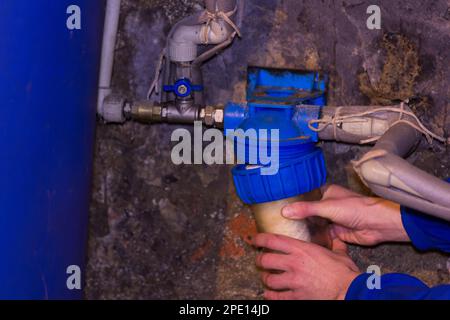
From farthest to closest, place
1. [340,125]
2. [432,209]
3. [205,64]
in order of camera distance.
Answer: [205,64] → [340,125] → [432,209]

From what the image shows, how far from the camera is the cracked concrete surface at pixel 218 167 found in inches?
39.5

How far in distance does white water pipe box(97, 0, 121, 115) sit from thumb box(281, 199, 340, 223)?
335mm

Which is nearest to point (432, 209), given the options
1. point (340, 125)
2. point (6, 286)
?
point (340, 125)

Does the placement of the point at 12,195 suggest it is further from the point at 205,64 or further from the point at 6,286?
the point at 205,64

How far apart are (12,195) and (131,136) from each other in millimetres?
359

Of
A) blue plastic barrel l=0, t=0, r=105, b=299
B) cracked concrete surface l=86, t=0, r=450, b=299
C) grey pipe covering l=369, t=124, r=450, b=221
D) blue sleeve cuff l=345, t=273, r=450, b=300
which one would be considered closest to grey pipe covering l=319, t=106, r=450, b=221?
grey pipe covering l=369, t=124, r=450, b=221

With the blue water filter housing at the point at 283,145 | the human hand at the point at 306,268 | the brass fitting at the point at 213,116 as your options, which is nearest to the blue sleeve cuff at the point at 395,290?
the human hand at the point at 306,268

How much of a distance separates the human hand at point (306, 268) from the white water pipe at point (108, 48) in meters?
0.33

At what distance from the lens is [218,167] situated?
1.11m

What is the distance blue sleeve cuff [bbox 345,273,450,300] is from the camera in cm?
79

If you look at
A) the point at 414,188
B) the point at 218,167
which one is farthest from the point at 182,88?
the point at 414,188

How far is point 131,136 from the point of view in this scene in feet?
3.65

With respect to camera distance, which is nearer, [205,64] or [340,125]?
[340,125]

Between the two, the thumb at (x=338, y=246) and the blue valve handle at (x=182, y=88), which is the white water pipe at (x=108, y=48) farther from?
the thumb at (x=338, y=246)
